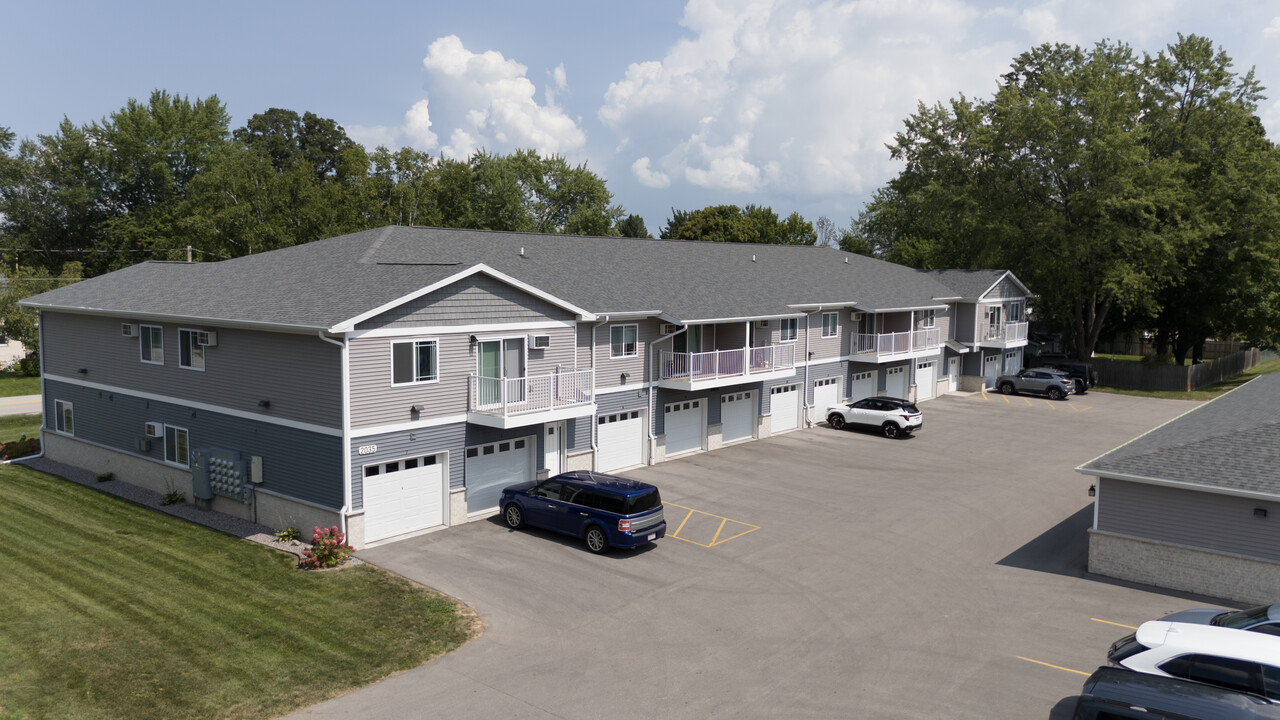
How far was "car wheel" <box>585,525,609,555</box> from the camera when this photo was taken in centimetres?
1872

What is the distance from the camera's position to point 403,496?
19.6 m

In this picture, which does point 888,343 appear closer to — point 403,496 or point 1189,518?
point 1189,518

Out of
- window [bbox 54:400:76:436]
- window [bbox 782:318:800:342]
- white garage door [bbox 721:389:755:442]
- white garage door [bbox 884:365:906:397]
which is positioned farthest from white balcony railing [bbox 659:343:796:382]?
window [bbox 54:400:76:436]

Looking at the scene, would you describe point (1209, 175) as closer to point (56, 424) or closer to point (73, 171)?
point (56, 424)

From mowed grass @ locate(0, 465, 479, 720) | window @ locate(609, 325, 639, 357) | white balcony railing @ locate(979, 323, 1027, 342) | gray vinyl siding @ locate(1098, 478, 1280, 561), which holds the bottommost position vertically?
mowed grass @ locate(0, 465, 479, 720)

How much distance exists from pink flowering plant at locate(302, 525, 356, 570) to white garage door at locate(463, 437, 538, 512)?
3917mm

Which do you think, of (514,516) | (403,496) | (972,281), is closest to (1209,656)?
(514,516)

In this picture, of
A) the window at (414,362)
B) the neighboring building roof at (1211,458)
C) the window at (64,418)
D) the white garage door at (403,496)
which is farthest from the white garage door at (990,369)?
the window at (64,418)

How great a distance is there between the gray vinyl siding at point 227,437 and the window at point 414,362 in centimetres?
210

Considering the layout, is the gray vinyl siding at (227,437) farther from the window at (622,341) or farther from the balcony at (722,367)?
the balcony at (722,367)

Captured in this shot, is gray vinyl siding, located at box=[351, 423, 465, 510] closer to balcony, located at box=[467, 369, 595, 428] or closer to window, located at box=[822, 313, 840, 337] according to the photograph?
balcony, located at box=[467, 369, 595, 428]

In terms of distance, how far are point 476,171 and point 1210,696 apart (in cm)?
6074

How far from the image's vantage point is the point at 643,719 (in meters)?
11.5

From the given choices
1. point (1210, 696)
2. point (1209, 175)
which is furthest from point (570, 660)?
point (1209, 175)
